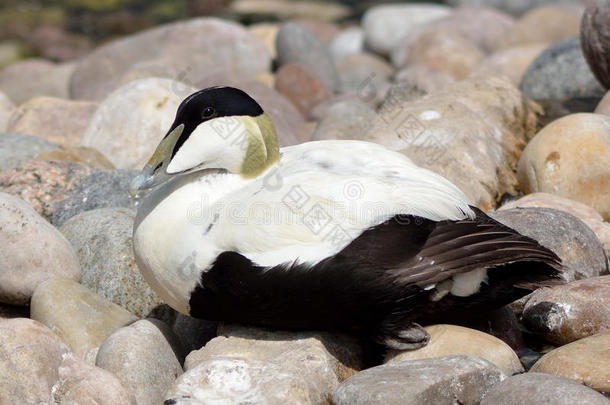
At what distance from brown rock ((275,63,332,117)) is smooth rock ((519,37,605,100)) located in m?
1.88

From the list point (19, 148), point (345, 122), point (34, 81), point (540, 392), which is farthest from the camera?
point (34, 81)

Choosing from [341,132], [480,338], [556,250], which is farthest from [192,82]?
[480,338]

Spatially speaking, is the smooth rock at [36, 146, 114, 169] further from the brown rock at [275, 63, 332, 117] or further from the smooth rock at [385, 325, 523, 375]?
the smooth rock at [385, 325, 523, 375]

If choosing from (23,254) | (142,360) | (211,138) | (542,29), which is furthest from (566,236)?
(542,29)

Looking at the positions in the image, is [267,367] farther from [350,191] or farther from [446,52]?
[446,52]

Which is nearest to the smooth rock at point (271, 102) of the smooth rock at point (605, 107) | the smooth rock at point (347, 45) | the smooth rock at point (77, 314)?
the smooth rock at point (605, 107)

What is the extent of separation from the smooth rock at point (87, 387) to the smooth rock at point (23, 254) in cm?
99

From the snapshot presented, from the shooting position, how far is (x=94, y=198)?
530cm

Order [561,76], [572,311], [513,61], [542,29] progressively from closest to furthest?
[572,311]
[561,76]
[513,61]
[542,29]

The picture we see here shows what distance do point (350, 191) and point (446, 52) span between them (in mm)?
6821

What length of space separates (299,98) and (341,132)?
6.77 feet

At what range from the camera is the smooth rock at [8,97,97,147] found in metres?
7.16

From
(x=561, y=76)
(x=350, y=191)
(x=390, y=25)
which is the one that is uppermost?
(x=350, y=191)

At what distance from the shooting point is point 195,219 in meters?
3.57
